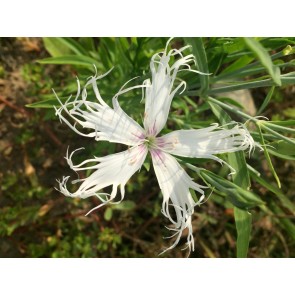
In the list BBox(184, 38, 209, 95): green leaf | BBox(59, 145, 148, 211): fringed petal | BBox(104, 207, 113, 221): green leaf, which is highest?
BBox(184, 38, 209, 95): green leaf

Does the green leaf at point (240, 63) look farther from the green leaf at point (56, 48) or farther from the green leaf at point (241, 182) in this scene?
the green leaf at point (56, 48)

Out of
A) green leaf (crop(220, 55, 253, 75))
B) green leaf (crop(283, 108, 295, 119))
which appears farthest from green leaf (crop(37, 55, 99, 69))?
green leaf (crop(283, 108, 295, 119))

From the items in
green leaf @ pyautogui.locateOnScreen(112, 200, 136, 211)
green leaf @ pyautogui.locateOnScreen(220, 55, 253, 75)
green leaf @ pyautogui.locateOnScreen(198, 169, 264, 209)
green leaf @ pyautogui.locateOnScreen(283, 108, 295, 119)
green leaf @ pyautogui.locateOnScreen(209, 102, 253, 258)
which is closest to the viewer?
green leaf @ pyautogui.locateOnScreen(198, 169, 264, 209)

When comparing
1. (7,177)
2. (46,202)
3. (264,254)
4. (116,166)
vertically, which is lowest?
(264,254)

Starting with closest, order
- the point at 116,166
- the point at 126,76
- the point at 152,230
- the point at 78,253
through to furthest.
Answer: the point at 116,166 → the point at 126,76 → the point at 78,253 → the point at 152,230

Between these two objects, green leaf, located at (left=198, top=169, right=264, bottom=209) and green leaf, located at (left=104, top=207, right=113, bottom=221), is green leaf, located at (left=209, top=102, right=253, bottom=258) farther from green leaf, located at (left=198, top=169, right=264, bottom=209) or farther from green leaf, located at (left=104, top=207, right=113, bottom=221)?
green leaf, located at (left=104, top=207, right=113, bottom=221)

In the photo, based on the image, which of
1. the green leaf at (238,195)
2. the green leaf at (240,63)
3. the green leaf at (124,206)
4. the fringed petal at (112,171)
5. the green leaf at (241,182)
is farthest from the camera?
the green leaf at (124,206)

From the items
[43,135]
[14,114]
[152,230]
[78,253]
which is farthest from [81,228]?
[14,114]

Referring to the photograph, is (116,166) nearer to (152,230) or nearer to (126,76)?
(126,76)

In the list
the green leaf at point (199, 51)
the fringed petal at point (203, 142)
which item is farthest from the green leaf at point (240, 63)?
the fringed petal at point (203, 142)
